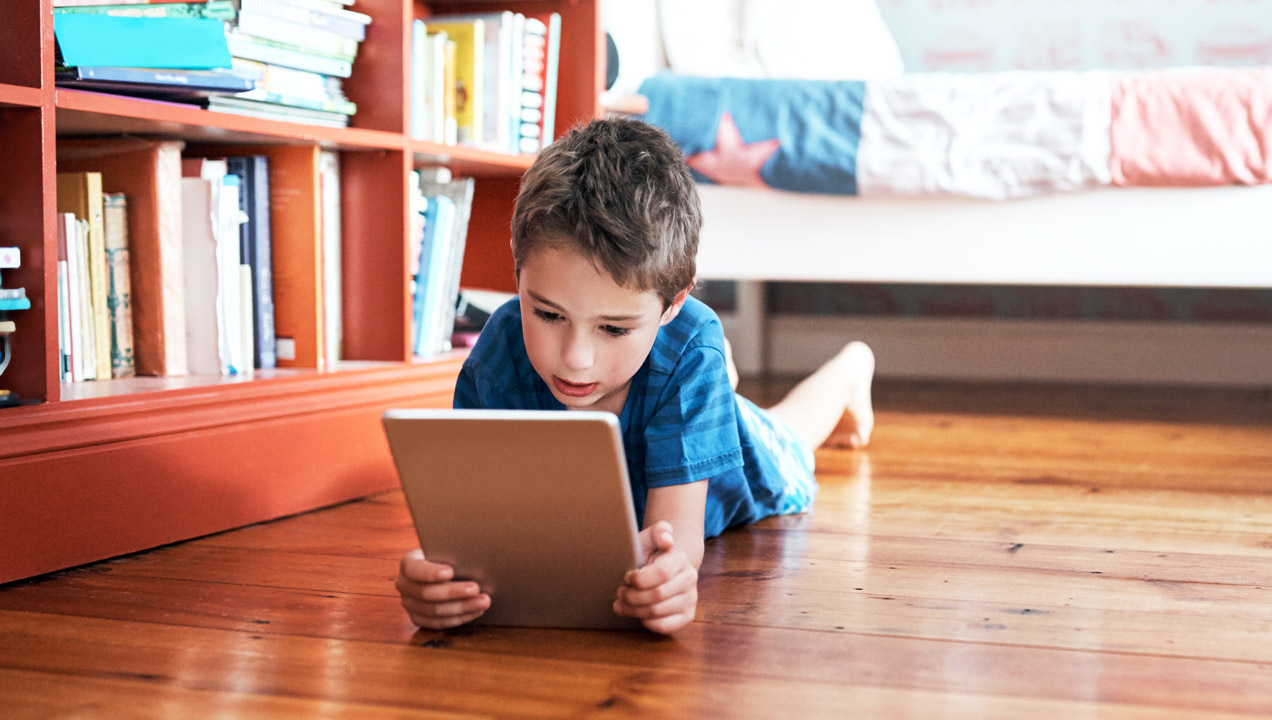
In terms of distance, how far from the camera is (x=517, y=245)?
89 centimetres

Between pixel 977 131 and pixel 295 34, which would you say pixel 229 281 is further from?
pixel 977 131

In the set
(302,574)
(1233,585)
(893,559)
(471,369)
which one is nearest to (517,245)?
(471,369)

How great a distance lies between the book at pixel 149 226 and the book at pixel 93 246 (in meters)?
0.04

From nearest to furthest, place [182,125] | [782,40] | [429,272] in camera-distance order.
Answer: [182,125] < [429,272] < [782,40]

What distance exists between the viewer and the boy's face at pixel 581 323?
842mm

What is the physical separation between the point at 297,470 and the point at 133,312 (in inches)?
10.0

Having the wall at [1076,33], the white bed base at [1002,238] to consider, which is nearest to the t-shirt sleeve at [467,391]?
the white bed base at [1002,238]

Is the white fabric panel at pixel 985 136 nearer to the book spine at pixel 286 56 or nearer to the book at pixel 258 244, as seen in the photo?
the book spine at pixel 286 56

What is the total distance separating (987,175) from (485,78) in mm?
828

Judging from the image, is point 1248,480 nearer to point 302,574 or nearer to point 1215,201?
point 1215,201

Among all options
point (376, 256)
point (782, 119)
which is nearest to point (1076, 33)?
point (782, 119)

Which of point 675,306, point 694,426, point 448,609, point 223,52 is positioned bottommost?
point 448,609

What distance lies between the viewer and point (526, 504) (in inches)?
29.9

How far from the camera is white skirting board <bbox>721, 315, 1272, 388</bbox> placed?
2734 mm
